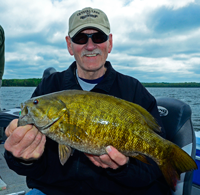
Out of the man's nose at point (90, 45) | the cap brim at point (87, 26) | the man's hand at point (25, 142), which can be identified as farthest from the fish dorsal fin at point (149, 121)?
the cap brim at point (87, 26)

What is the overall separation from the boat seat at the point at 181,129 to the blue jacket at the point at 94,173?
9.6 inches

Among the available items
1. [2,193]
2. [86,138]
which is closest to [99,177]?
[86,138]

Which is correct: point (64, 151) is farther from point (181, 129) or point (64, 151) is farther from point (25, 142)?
point (181, 129)

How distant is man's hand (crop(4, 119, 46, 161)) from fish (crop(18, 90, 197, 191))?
0.27 ft

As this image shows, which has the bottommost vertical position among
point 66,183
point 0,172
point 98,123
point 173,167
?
point 0,172

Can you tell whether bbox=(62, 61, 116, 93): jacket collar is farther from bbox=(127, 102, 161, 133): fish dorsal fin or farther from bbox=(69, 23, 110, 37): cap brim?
bbox=(127, 102, 161, 133): fish dorsal fin

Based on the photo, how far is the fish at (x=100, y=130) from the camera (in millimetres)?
1982

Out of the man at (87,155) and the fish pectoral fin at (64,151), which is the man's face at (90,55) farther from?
the fish pectoral fin at (64,151)

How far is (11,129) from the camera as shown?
7.25ft

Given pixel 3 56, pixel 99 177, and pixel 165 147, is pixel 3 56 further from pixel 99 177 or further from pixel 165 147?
pixel 165 147

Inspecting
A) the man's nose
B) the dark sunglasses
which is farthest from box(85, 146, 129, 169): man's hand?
the dark sunglasses

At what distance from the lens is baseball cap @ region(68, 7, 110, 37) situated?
3.05 m

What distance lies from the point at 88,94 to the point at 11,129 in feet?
3.03

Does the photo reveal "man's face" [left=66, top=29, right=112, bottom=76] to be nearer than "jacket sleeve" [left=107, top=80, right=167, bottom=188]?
No
